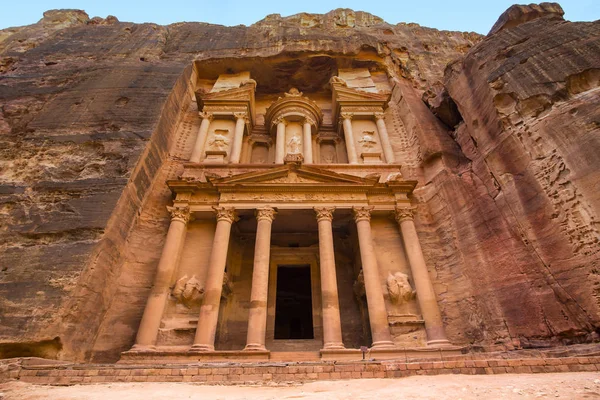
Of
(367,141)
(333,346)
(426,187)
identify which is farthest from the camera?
(367,141)

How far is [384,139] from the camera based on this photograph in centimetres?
1419

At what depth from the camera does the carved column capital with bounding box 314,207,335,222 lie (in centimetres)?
1077

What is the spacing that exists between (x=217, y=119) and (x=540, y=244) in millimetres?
13576

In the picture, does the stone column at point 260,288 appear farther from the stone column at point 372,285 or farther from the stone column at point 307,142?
the stone column at point 307,142

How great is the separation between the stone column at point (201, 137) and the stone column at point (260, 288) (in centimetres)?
441

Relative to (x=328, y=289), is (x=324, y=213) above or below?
above

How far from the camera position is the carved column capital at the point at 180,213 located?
10648 mm

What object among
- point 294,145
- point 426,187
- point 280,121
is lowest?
point 426,187

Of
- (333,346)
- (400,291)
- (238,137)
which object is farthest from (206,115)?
(333,346)

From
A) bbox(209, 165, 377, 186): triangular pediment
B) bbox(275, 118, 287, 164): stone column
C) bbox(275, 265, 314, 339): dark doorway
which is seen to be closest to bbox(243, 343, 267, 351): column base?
bbox(209, 165, 377, 186): triangular pediment

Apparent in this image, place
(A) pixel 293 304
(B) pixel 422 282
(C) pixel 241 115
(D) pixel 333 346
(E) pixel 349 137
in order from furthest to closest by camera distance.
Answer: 1. (A) pixel 293 304
2. (C) pixel 241 115
3. (E) pixel 349 137
4. (B) pixel 422 282
5. (D) pixel 333 346

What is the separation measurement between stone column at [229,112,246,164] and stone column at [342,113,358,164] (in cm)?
481

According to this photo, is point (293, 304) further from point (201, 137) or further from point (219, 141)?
point (201, 137)

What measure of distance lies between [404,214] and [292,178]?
4.13m
